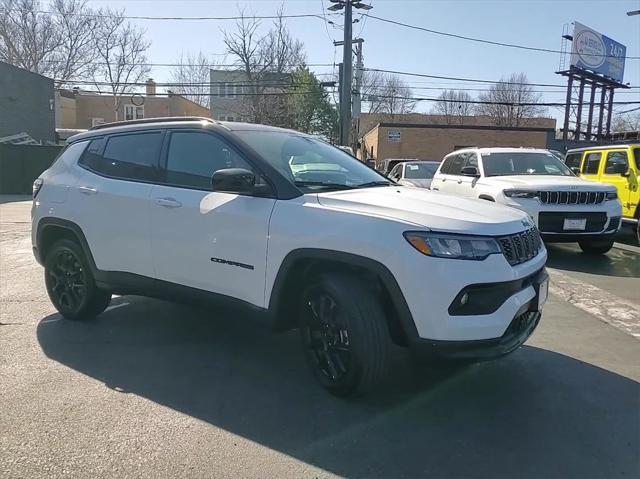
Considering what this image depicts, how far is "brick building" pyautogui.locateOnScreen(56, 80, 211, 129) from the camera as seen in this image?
157 ft

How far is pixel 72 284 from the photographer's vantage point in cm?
517

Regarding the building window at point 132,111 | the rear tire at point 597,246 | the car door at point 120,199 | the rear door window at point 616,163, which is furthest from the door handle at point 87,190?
the building window at point 132,111

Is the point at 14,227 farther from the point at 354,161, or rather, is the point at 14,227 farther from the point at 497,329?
the point at 497,329

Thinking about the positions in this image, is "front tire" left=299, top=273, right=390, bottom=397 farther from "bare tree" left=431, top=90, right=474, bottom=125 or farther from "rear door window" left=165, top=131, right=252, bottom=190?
"bare tree" left=431, top=90, right=474, bottom=125

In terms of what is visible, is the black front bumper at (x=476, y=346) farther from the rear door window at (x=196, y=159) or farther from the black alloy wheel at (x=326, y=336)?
the rear door window at (x=196, y=159)

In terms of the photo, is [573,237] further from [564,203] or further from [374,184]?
[374,184]

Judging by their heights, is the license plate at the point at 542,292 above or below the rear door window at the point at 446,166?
below

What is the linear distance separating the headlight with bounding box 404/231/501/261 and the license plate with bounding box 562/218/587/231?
5.70 m

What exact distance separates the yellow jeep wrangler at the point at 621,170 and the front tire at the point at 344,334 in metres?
8.83

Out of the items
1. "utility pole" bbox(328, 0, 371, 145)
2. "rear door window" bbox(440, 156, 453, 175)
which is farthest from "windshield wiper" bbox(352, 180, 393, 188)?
"utility pole" bbox(328, 0, 371, 145)

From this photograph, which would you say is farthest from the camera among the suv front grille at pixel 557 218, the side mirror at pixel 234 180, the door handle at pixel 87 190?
the suv front grille at pixel 557 218

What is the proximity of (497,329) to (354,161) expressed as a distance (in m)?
2.16

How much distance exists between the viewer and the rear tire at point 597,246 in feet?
29.2

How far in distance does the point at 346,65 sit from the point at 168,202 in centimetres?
2284
